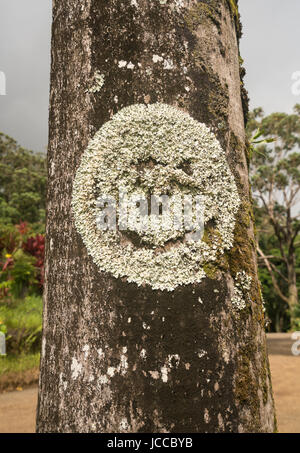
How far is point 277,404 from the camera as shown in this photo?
4.54 m

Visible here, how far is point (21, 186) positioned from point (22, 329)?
2168 centimetres

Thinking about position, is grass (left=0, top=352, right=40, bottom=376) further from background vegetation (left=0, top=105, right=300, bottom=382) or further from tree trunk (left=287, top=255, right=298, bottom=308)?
tree trunk (left=287, top=255, right=298, bottom=308)

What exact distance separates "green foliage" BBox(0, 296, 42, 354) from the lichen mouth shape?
567 cm

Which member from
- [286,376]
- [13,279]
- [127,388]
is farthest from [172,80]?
[13,279]

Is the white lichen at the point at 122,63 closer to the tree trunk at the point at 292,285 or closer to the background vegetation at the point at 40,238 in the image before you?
the background vegetation at the point at 40,238

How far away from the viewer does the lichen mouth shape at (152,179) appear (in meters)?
1.15

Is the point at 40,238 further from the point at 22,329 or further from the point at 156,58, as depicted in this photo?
the point at 156,58

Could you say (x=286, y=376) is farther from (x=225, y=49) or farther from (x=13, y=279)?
(x=13, y=279)

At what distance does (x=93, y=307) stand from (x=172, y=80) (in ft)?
2.66

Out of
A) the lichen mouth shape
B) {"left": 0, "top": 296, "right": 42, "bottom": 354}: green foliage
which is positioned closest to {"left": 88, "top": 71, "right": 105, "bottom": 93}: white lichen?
the lichen mouth shape

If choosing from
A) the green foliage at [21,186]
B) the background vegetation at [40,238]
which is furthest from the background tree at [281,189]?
the green foliage at [21,186]

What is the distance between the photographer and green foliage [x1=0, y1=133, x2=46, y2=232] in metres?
23.0

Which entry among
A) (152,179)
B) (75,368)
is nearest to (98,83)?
(152,179)

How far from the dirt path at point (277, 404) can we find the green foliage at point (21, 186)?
52.4ft
